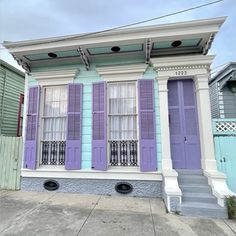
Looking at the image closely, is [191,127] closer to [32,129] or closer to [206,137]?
[206,137]

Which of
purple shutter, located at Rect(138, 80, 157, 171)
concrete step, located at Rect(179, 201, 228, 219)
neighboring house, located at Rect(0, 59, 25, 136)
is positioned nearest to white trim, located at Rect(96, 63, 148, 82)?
purple shutter, located at Rect(138, 80, 157, 171)

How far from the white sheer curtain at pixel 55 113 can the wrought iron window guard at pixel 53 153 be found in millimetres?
150

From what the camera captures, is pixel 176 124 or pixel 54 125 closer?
pixel 176 124

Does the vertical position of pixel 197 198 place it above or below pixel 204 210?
above

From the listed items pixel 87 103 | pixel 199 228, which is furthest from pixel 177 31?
pixel 199 228

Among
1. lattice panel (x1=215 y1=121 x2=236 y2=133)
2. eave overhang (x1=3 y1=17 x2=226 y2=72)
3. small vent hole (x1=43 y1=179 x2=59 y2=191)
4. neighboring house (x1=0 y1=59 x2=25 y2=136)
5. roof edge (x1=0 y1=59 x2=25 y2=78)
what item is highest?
roof edge (x1=0 y1=59 x2=25 y2=78)

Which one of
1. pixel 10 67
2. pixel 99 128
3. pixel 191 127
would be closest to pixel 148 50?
pixel 191 127

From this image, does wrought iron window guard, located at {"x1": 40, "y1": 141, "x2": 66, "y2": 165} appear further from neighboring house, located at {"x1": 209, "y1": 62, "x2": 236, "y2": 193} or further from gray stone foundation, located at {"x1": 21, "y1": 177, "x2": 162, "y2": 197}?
neighboring house, located at {"x1": 209, "y1": 62, "x2": 236, "y2": 193}

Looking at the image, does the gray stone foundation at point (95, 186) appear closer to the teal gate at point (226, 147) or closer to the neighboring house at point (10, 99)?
the teal gate at point (226, 147)

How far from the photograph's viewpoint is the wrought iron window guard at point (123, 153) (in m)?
4.80

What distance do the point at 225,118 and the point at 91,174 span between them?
4.30m

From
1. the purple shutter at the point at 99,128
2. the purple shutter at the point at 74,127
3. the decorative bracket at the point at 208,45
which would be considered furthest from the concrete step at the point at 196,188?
the decorative bracket at the point at 208,45

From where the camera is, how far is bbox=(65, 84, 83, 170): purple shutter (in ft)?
15.9

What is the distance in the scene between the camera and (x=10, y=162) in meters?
5.27
